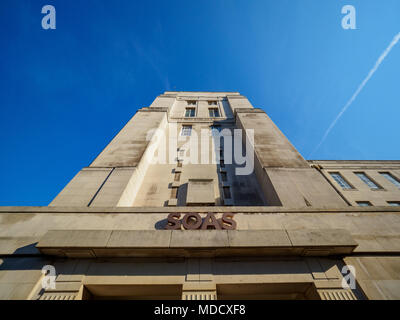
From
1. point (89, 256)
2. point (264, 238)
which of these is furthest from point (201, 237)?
point (89, 256)

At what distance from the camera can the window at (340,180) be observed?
861 inches

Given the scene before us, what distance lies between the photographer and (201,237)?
7078 millimetres

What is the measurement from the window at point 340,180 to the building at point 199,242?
47.2 feet

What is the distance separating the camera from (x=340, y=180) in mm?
22812

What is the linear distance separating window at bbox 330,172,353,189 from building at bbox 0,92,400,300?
14394 millimetres

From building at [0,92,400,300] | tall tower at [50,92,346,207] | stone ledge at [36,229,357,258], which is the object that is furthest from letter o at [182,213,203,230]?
tall tower at [50,92,346,207]

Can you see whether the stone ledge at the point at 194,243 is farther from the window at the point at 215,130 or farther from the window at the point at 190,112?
the window at the point at 190,112

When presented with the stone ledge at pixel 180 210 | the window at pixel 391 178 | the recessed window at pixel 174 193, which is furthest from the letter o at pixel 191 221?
the window at pixel 391 178

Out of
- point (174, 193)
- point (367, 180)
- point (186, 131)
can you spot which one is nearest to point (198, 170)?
point (174, 193)

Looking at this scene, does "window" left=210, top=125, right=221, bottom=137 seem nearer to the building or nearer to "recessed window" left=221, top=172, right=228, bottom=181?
"recessed window" left=221, top=172, right=228, bottom=181

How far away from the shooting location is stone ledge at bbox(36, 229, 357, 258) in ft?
22.2

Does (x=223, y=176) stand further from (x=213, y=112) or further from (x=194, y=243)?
(x=213, y=112)

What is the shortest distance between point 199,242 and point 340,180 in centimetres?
2449

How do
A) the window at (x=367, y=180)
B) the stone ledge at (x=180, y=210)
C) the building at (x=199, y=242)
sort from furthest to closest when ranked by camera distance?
the window at (x=367, y=180)
the stone ledge at (x=180, y=210)
the building at (x=199, y=242)
